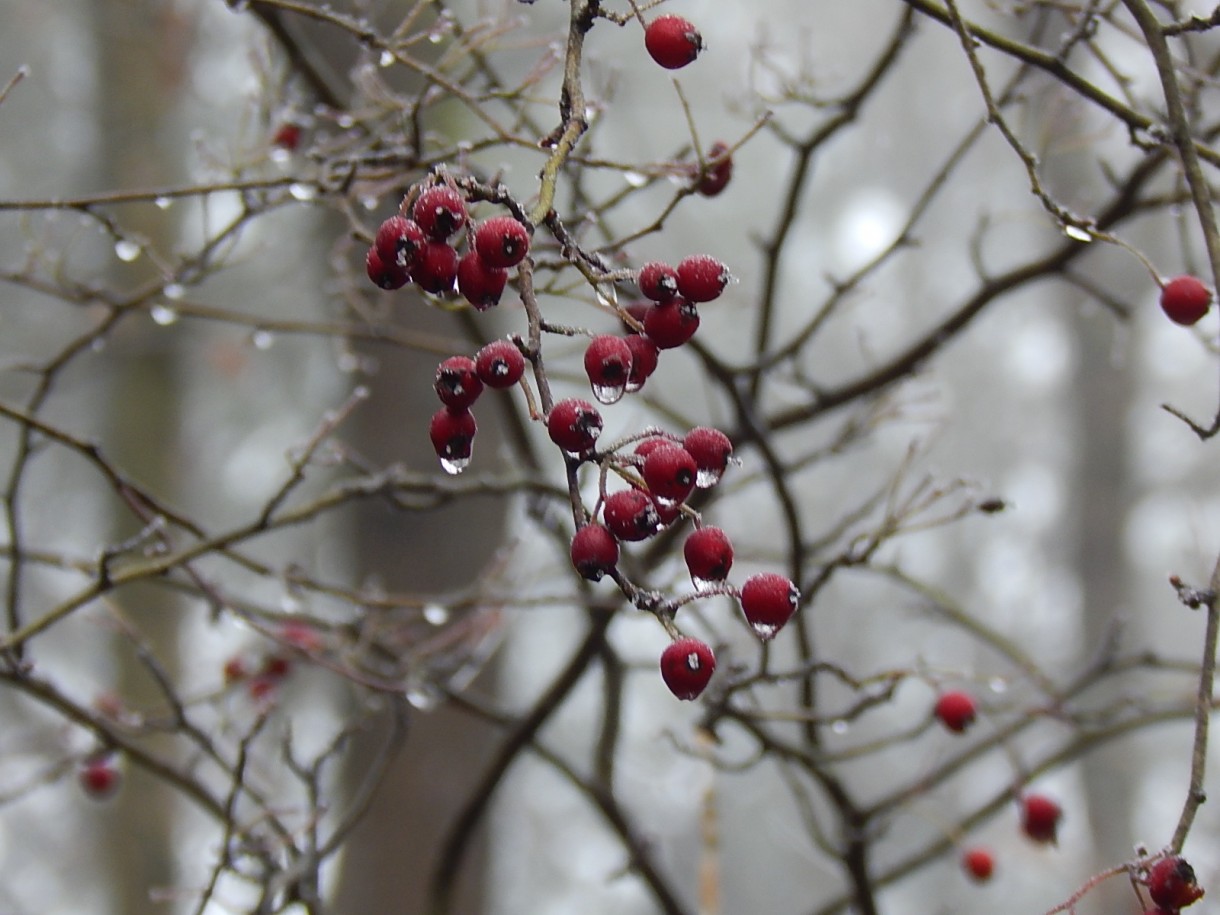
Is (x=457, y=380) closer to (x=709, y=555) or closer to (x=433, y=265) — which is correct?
(x=433, y=265)

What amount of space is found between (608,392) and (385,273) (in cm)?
17

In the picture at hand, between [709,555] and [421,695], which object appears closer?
[709,555]

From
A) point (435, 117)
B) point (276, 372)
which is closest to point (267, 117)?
point (435, 117)

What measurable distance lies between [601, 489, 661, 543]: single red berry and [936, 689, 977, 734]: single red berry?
1.25 meters

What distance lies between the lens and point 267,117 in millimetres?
1646

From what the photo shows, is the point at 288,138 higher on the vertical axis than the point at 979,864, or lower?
higher

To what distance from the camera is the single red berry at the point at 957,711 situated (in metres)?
1.80

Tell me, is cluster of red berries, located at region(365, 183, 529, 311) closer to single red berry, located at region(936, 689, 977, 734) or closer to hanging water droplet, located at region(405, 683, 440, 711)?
hanging water droplet, located at region(405, 683, 440, 711)

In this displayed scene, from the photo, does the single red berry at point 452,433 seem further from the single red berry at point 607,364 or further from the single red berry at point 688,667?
the single red berry at point 688,667

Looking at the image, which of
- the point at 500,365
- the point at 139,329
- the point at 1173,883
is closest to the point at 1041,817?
the point at 1173,883

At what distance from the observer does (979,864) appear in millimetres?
2402

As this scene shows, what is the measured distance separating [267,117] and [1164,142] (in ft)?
3.73

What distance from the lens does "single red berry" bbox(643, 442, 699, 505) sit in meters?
0.72

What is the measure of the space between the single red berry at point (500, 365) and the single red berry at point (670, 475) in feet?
0.32
